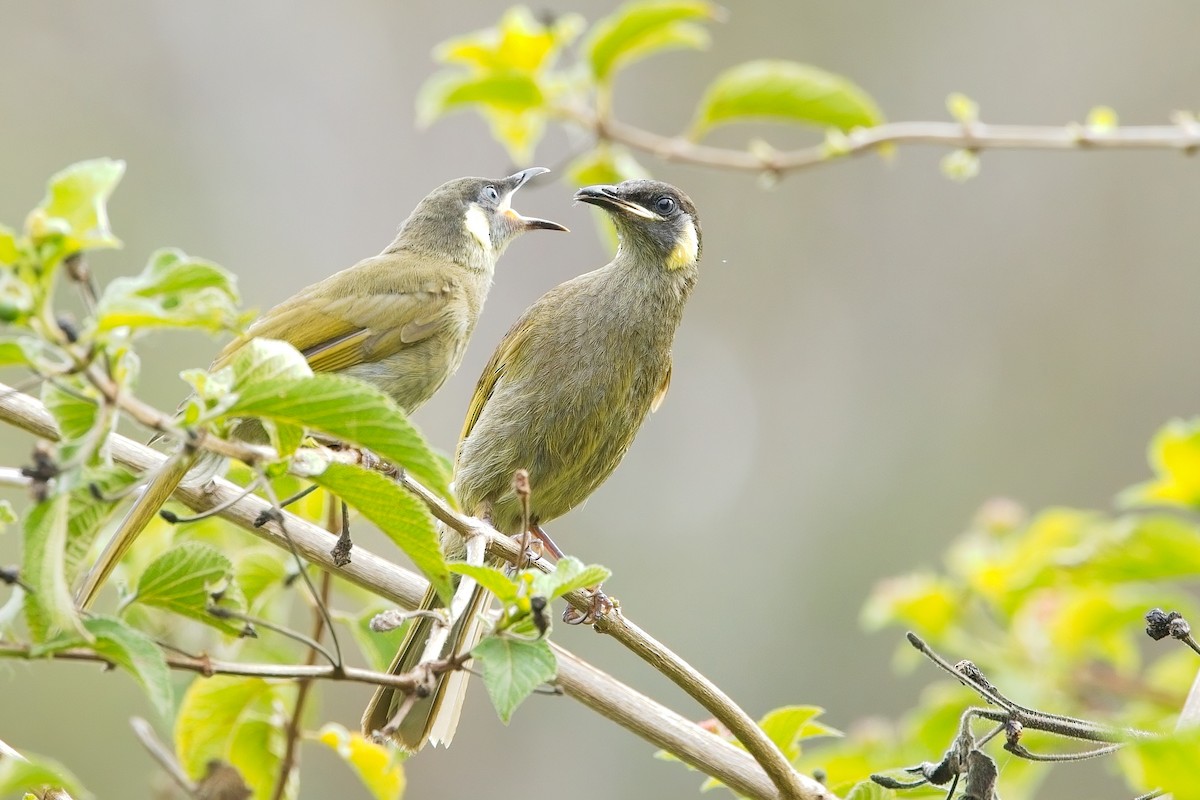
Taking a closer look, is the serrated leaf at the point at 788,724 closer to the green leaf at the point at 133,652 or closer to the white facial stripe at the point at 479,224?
the green leaf at the point at 133,652

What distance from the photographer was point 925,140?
3.46 metres

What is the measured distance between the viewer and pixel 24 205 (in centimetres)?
1136

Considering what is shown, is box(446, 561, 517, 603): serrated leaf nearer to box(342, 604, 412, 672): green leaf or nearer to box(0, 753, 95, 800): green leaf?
box(0, 753, 95, 800): green leaf

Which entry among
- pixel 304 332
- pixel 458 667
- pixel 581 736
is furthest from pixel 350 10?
pixel 458 667

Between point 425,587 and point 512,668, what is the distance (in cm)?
91

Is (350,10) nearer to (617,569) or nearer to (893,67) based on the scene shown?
(893,67)

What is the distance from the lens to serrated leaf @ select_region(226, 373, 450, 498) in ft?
5.12

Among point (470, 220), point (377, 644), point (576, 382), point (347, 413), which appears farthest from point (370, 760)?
point (470, 220)

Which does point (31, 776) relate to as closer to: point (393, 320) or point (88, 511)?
point (88, 511)

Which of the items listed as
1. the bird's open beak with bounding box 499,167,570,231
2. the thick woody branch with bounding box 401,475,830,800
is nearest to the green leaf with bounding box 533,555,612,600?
the thick woody branch with bounding box 401,475,830,800

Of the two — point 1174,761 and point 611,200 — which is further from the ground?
point 611,200

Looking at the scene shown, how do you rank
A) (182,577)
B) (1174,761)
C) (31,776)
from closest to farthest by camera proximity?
(1174,761) < (31,776) < (182,577)

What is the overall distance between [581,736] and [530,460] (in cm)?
796

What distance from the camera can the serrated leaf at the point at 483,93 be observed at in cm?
358
